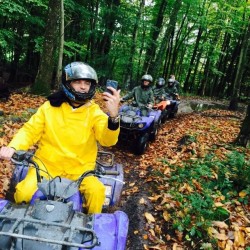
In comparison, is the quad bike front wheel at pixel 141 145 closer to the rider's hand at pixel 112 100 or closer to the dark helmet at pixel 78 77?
the dark helmet at pixel 78 77

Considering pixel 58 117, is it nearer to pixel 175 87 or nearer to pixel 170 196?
pixel 170 196

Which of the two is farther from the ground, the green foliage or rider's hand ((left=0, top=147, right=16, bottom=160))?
rider's hand ((left=0, top=147, right=16, bottom=160))

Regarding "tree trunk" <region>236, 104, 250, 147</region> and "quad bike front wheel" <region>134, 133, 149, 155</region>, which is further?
"quad bike front wheel" <region>134, 133, 149, 155</region>

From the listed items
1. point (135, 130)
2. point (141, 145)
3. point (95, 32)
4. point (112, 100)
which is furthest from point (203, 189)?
point (95, 32)

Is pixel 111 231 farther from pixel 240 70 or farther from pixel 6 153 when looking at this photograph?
pixel 240 70

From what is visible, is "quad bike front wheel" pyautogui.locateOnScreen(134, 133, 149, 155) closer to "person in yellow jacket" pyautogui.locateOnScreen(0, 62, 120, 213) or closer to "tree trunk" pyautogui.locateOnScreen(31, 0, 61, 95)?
"person in yellow jacket" pyautogui.locateOnScreen(0, 62, 120, 213)

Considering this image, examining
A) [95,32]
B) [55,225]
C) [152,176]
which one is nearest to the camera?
[55,225]

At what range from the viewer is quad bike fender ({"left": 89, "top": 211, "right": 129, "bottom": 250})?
2.59 metres

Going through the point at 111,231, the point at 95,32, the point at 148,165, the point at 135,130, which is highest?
the point at 95,32

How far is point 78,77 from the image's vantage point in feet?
11.1

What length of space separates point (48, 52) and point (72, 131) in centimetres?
817

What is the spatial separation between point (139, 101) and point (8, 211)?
8.12 m

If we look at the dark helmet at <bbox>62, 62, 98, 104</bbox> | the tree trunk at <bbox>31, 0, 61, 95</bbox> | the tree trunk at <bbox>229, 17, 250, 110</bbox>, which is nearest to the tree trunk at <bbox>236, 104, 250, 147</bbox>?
the dark helmet at <bbox>62, 62, 98, 104</bbox>

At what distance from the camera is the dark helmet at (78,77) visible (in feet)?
11.2
